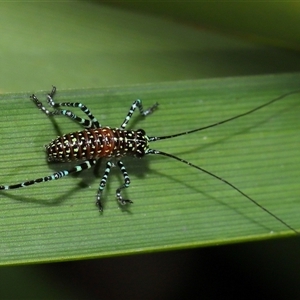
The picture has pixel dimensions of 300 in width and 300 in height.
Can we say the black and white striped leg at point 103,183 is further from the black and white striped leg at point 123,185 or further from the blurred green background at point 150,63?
the blurred green background at point 150,63

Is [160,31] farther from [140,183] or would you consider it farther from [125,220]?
[125,220]

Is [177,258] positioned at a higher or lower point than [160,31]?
lower

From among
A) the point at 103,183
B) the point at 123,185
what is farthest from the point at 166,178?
the point at 103,183

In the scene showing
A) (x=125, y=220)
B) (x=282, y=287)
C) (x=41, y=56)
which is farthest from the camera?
(x=282, y=287)

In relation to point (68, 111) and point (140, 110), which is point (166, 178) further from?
point (68, 111)

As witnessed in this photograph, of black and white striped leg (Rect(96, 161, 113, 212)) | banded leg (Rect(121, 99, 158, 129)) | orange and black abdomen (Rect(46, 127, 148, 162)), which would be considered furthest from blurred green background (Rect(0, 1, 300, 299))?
black and white striped leg (Rect(96, 161, 113, 212))

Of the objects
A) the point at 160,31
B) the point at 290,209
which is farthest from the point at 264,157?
the point at 160,31

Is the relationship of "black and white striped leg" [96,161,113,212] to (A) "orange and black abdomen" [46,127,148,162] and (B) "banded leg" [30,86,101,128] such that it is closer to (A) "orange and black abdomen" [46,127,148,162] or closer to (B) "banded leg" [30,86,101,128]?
(A) "orange and black abdomen" [46,127,148,162]
